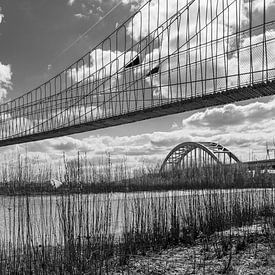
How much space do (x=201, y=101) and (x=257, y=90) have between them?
1582mm

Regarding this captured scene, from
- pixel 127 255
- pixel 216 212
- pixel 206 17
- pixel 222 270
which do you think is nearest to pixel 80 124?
pixel 206 17

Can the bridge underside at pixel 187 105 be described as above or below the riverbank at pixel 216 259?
above

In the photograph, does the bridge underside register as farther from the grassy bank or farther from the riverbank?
the riverbank

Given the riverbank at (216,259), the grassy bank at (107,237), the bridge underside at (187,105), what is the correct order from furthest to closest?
the bridge underside at (187,105)
the grassy bank at (107,237)
the riverbank at (216,259)

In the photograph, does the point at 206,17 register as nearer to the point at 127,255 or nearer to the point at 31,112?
the point at 127,255

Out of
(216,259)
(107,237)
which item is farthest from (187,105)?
(216,259)

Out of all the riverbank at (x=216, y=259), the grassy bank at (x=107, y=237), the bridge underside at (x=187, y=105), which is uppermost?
the bridge underside at (x=187, y=105)

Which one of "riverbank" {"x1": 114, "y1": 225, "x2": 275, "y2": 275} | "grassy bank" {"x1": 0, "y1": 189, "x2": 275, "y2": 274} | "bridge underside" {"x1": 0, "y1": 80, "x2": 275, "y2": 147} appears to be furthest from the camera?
"bridge underside" {"x1": 0, "y1": 80, "x2": 275, "y2": 147}

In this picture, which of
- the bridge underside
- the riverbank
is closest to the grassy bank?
the riverbank

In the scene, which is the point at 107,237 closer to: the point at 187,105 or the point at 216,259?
the point at 216,259

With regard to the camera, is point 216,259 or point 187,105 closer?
point 216,259

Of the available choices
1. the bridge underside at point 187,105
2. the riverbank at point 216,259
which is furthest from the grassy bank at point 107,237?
the bridge underside at point 187,105

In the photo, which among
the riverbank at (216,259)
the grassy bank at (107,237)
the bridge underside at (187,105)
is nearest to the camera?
the riverbank at (216,259)

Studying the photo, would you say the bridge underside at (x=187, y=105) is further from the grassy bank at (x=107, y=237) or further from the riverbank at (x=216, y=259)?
the riverbank at (x=216, y=259)
